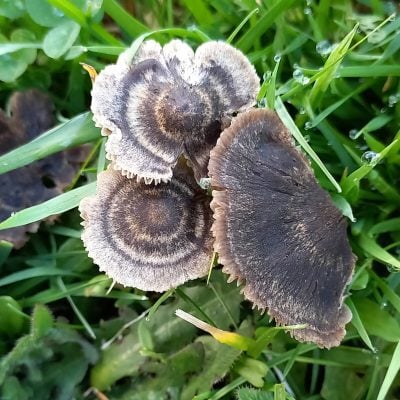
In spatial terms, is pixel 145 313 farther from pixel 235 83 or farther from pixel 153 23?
pixel 153 23

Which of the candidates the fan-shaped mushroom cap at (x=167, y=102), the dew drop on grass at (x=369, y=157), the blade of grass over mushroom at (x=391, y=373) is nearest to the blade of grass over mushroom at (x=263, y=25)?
the fan-shaped mushroom cap at (x=167, y=102)

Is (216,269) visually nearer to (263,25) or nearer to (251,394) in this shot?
(251,394)

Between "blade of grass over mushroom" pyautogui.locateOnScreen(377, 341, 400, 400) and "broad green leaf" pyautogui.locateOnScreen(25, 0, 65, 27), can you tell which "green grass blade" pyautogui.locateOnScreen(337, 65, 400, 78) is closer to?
"blade of grass over mushroom" pyautogui.locateOnScreen(377, 341, 400, 400)

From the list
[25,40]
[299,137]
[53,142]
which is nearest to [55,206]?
[53,142]

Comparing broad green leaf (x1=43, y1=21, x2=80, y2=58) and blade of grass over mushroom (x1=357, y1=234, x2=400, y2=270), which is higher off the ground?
blade of grass over mushroom (x1=357, y1=234, x2=400, y2=270)

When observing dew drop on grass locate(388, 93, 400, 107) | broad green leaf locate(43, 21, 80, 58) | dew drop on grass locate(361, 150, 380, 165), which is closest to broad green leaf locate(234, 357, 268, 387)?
dew drop on grass locate(361, 150, 380, 165)
